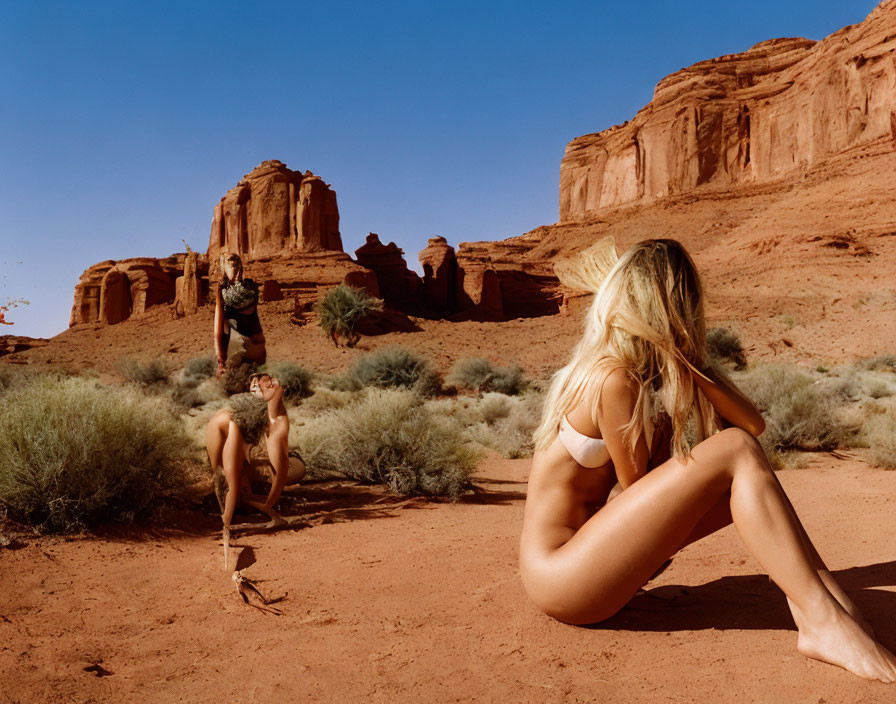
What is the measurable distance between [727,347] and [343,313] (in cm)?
1920

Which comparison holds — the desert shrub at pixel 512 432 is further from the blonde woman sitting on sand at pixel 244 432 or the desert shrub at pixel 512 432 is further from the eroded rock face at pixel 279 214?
the eroded rock face at pixel 279 214

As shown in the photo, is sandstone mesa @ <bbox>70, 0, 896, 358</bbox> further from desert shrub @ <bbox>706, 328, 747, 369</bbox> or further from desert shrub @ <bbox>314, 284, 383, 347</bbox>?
desert shrub @ <bbox>706, 328, 747, 369</bbox>

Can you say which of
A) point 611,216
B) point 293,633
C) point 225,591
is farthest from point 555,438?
point 611,216

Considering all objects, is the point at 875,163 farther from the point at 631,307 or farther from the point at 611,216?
the point at 631,307

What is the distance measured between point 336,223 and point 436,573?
48424 mm

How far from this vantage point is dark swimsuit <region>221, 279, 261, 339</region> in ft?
16.6

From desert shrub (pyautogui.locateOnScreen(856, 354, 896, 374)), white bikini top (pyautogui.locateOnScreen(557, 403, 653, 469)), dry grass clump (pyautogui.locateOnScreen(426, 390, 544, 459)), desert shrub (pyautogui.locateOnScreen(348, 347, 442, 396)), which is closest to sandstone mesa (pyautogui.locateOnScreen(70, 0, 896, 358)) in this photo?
desert shrub (pyautogui.locateOnScreen(856, 354, 896, 374))

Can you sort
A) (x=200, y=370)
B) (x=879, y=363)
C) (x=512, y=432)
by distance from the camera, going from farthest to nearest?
(x=200, y=370), (x=879, y=363), (x=512, y=432)

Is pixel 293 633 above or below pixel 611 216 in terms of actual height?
below

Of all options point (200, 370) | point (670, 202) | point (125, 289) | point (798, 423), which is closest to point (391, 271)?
point (125, 289)

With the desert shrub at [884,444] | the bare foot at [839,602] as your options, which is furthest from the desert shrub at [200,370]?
A: the bare foot at [839,602]

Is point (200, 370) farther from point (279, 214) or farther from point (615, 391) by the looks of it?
point (279, 214)

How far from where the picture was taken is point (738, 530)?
2.26 meters

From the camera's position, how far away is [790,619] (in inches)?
107
